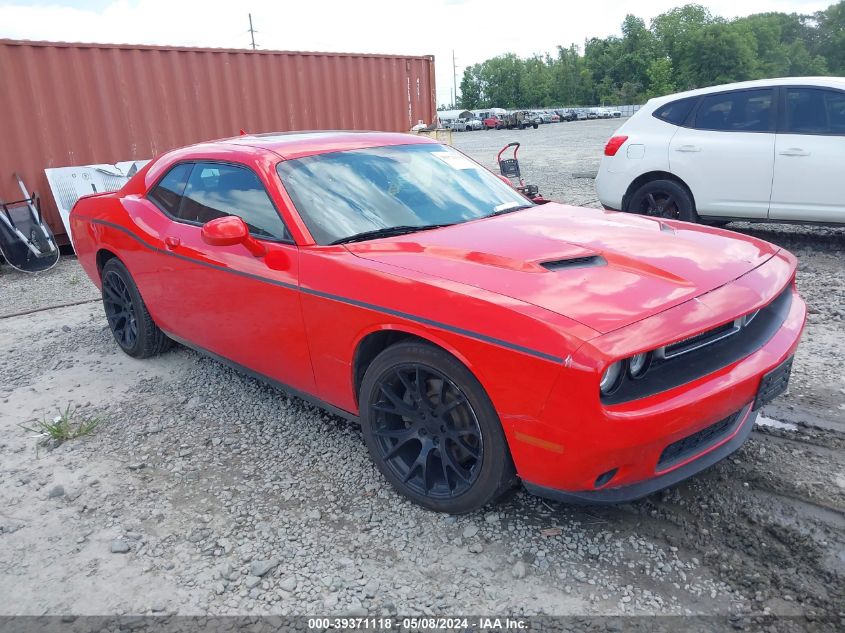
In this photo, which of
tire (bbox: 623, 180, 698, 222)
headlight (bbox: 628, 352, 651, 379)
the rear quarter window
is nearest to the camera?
headlight (bbox: 628, 352, 651, 379)

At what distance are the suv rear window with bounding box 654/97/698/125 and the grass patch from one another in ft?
19.9

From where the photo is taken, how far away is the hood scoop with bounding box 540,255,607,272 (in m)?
2.65

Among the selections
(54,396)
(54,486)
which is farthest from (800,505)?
(54,396)

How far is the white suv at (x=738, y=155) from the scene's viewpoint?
6.10 m

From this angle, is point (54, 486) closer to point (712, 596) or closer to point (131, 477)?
point (131, 477)

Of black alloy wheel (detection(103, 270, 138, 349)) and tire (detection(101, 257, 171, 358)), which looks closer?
tire (detection(101, 257, 171, 358))

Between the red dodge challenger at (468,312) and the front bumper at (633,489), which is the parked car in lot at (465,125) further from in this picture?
the front bumper at (633,489)

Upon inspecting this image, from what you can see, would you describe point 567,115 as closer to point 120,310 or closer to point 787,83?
point 787,83

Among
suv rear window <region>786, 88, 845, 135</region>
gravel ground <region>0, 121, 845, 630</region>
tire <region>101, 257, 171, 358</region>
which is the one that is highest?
suv rear window <region>786, 88, 845, 135</region>

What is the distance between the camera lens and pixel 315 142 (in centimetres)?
370

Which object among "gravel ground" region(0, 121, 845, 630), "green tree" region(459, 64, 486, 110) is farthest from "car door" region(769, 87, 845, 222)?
"green tree" region(459, 64, 486, 110)

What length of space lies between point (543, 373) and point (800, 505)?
A: 54.1 inches

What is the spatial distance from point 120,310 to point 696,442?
13.2 ft

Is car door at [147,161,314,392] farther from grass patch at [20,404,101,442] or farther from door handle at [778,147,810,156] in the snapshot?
door handle at [778,147,810,156]
